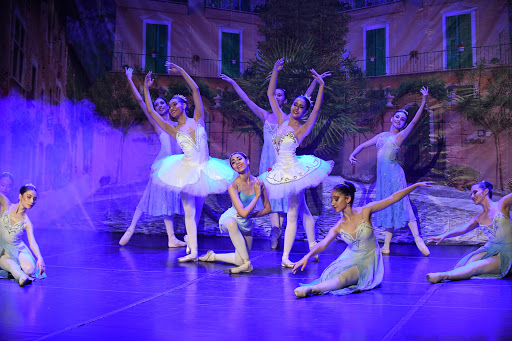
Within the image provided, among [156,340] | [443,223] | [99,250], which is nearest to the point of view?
[156,340]

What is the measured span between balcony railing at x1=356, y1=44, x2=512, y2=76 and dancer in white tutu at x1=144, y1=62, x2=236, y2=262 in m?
2.85

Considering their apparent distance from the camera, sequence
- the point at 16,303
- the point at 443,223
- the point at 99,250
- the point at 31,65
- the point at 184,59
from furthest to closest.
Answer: the point at 184,59
the point at 31,65
the point at 443,223
the point at 99,250
the point at 16,303

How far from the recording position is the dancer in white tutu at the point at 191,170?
4.51 meters

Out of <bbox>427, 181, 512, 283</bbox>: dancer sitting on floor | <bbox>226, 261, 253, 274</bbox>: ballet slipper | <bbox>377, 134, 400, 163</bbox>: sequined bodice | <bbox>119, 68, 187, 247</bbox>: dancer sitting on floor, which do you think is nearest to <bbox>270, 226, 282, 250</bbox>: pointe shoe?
<bbox>119, 68, 187, 247</bbox>: dancer sitting on floor

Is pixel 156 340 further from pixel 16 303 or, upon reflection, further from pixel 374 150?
pixel 374 150

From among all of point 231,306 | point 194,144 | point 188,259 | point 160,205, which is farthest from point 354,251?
point 160,205

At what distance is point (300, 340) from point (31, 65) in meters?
5.58

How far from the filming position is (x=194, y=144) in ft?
15.3

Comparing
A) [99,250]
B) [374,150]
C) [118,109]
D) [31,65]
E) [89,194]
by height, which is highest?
[31,65]

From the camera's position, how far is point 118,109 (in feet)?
23.4

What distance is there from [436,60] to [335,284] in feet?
13.3

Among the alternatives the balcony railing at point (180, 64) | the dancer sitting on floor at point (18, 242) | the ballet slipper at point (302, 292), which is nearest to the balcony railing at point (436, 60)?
the balcony railing at point (180, 64)

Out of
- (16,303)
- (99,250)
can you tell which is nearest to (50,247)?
(99,250)

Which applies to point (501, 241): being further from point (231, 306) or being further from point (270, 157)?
point (270, 157)
